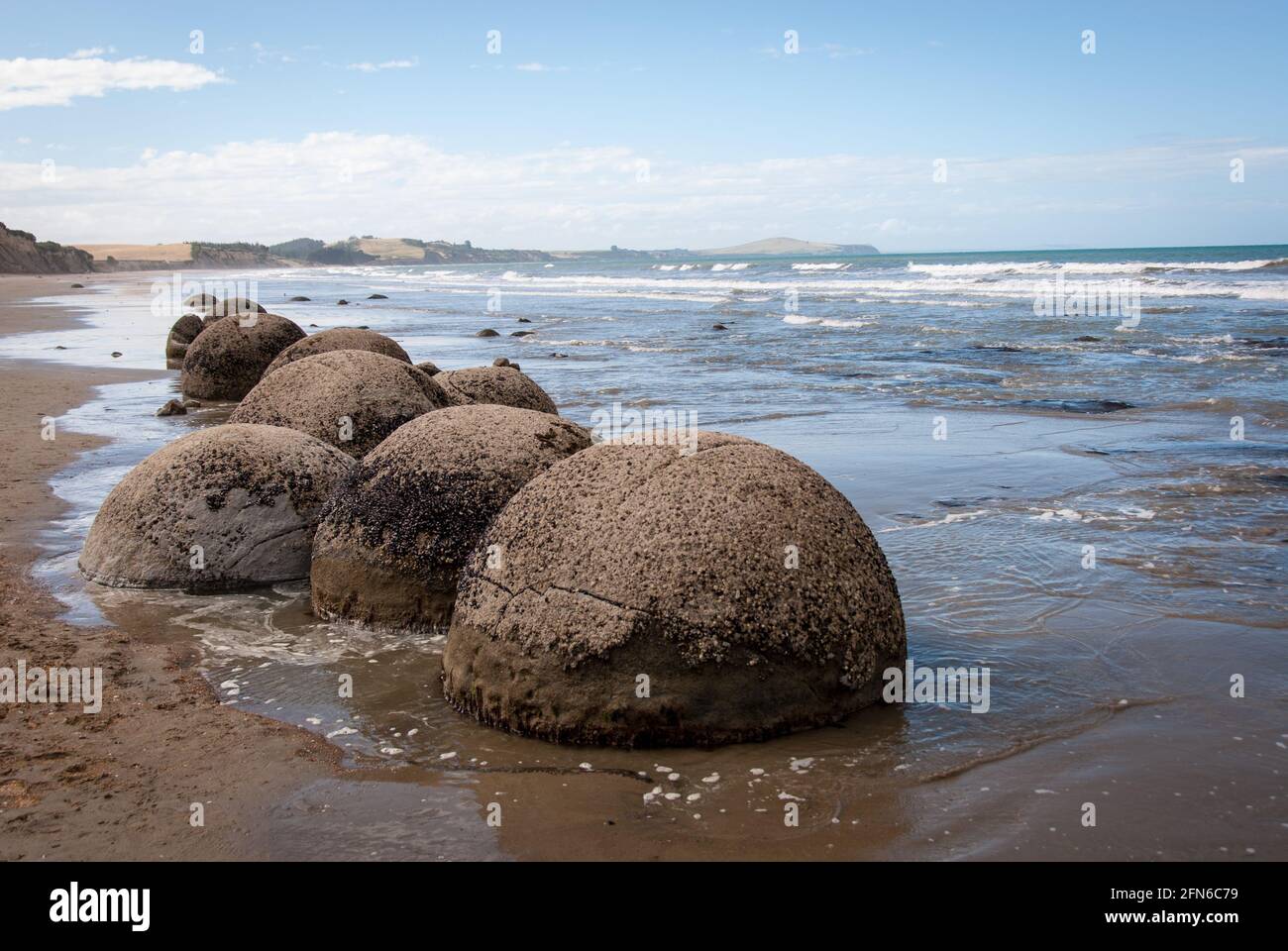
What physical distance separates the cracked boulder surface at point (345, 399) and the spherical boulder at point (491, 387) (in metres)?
0.74

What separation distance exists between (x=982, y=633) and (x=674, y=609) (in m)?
2.42

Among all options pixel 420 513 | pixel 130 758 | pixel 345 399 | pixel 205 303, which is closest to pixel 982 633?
pixel 420 513

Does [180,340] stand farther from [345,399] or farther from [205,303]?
[345,399]

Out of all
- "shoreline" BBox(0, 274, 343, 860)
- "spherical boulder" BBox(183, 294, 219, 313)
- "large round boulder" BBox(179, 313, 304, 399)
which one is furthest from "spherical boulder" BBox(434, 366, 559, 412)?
"spherical boulder" BBox(183, 294, 219, 313)

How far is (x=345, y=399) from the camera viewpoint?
9.34 meters

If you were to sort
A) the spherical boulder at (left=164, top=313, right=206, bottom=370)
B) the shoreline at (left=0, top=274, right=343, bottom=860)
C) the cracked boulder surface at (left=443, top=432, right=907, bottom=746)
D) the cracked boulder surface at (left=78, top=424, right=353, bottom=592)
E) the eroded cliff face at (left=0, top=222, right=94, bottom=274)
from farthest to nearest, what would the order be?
the eroded cliff face at (left=0, top=222, right=94, bottom=274) → the spherical boulder at (left=164, top=313, right=206, bottom=370) → the cracked boulder surface at (left=78, top=424, right=353, bottom=592) → the cracked boulder surface at (left=443, top=432, right=907, bottom=746) → the shoreline at (left=0, top=274, right=343, bottom=860)

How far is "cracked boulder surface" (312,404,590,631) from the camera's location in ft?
20.6

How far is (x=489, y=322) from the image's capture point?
117ft

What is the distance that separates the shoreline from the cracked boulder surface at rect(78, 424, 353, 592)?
0.58 meters

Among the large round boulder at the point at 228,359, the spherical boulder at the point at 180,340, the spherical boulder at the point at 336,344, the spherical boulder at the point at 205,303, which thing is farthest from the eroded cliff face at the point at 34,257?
the spherical boulder at the point at 336,344

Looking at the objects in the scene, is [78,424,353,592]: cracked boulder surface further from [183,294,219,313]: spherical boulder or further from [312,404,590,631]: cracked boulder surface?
[183,294,219,313]: spherical boulder
